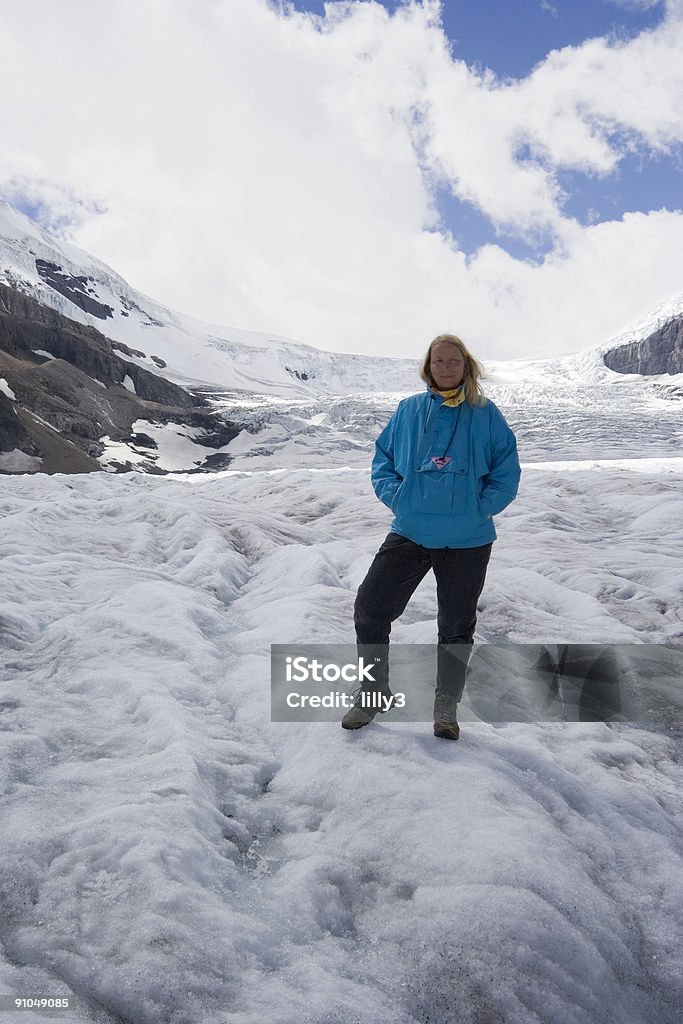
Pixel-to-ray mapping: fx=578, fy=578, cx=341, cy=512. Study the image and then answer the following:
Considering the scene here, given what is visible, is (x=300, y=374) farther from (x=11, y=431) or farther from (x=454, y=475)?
(x=454, y=475)

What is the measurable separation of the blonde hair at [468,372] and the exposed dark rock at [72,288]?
167082 mm

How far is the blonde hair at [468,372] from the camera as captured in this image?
3.50m

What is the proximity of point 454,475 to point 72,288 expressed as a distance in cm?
17657

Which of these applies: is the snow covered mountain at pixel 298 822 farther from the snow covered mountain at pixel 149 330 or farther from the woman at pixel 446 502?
the snow covered mountain at pixel 149 330

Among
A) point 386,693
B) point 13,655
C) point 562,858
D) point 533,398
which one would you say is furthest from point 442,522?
point 533,398

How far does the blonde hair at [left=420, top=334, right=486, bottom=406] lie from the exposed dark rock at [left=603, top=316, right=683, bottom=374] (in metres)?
130

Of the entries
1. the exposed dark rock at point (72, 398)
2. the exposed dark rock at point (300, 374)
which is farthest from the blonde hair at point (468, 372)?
the exposed dark rock at point (300, 374)

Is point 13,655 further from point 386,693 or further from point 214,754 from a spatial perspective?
point 386,693

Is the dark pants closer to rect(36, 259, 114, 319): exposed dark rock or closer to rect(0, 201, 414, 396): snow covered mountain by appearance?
rect(0, 201, 414, 396): snow covered mountain

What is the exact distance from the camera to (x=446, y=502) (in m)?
3.42

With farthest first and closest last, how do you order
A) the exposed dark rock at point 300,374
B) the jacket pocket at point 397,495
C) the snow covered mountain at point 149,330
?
the exposed dark rock at point 300,374 < the snow covered mountain at point 149,330 < the jacket pocket at point 397,495

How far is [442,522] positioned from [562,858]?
1784 mm

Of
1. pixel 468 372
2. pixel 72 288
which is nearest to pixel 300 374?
pixel 72 288

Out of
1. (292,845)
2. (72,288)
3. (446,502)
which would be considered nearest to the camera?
(292,845)
